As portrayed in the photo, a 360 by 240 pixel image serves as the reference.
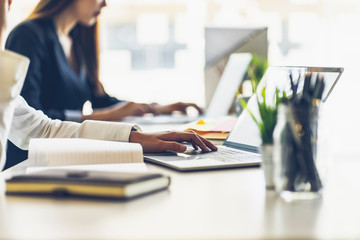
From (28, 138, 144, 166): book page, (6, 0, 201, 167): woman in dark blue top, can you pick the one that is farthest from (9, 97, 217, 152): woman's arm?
(6, 0, 201, 167): woman in dark blue top

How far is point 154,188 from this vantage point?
2.68ft

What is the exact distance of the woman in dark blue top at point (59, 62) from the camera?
2207 mm

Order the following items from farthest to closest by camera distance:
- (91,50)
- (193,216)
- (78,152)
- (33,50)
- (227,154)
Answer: (91,50) → (33,50) → (227,154) → (78,152) → (193,216)

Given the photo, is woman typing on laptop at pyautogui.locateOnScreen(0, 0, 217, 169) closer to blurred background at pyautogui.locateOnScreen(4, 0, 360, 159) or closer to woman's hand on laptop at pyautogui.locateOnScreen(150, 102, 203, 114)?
woman's hand on laptop at pyautogui.locateOnScreen(150, 102, 203, 114)

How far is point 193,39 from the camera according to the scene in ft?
18.3

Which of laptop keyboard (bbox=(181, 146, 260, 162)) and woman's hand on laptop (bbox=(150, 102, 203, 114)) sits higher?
woman's hand on laptop (bbox=(150, 102, 203, 114))

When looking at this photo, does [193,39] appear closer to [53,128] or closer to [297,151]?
[53,128]

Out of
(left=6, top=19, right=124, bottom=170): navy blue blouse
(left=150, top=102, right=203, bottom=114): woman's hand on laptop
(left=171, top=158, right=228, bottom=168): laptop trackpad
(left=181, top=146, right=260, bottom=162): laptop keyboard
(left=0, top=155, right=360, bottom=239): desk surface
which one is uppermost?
(left=6, top=19, right=124, bottom=170): navy blue blouse

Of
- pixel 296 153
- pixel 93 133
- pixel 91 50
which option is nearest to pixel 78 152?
pixel 93 133

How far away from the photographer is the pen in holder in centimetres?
77

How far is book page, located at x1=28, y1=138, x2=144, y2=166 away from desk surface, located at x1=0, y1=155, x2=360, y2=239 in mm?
188

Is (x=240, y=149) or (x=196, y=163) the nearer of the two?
(x=196, y=163)

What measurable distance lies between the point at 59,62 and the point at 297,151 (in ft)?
5.91

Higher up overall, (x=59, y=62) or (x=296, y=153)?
(x=59, y=62)
